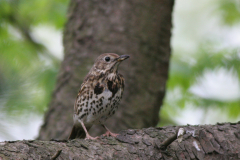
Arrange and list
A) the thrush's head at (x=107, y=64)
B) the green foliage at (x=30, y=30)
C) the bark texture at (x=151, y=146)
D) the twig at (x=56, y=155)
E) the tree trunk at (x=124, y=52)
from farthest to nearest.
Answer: the tree trunk at (x=124, y=52)
the green foliage at (x=30, y=30)
the thrush's head at (x=107, y=64)
the bark texture at (x=151, y=146)
the twig at (x=56, y=155)

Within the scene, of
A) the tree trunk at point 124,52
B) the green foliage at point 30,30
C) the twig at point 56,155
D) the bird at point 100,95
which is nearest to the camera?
the twig at point 56,155

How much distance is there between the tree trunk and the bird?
0.86m

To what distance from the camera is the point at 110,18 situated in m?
6.47

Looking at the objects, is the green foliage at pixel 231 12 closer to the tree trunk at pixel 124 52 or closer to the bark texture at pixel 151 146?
the tree trunk at pixel 124 52

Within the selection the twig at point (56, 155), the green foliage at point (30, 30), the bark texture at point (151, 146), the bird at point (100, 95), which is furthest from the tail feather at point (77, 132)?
the twig at point (56, 155)

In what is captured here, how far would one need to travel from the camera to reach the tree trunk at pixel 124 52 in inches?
244

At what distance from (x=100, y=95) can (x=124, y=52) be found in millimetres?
1659

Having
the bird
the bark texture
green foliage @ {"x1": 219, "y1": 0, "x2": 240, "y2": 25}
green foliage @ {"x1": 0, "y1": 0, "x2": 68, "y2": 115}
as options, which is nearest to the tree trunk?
green foliage @ {"x1": 0, "y1": 0, "x2": 68, "y2": 115}

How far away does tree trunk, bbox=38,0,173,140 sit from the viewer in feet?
20.3

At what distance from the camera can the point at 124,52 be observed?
20.7 feet

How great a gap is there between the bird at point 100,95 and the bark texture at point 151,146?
132 centimetres

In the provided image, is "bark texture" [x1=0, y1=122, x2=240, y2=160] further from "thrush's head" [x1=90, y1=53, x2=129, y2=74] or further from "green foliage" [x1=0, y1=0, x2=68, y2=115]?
"thrush's head" [x1=90, y1=53, x2=129, y2=74]

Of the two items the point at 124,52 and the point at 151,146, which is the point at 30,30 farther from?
the point at 151,146

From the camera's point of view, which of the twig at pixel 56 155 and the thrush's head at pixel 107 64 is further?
the thrush's head at pixel 107 64
